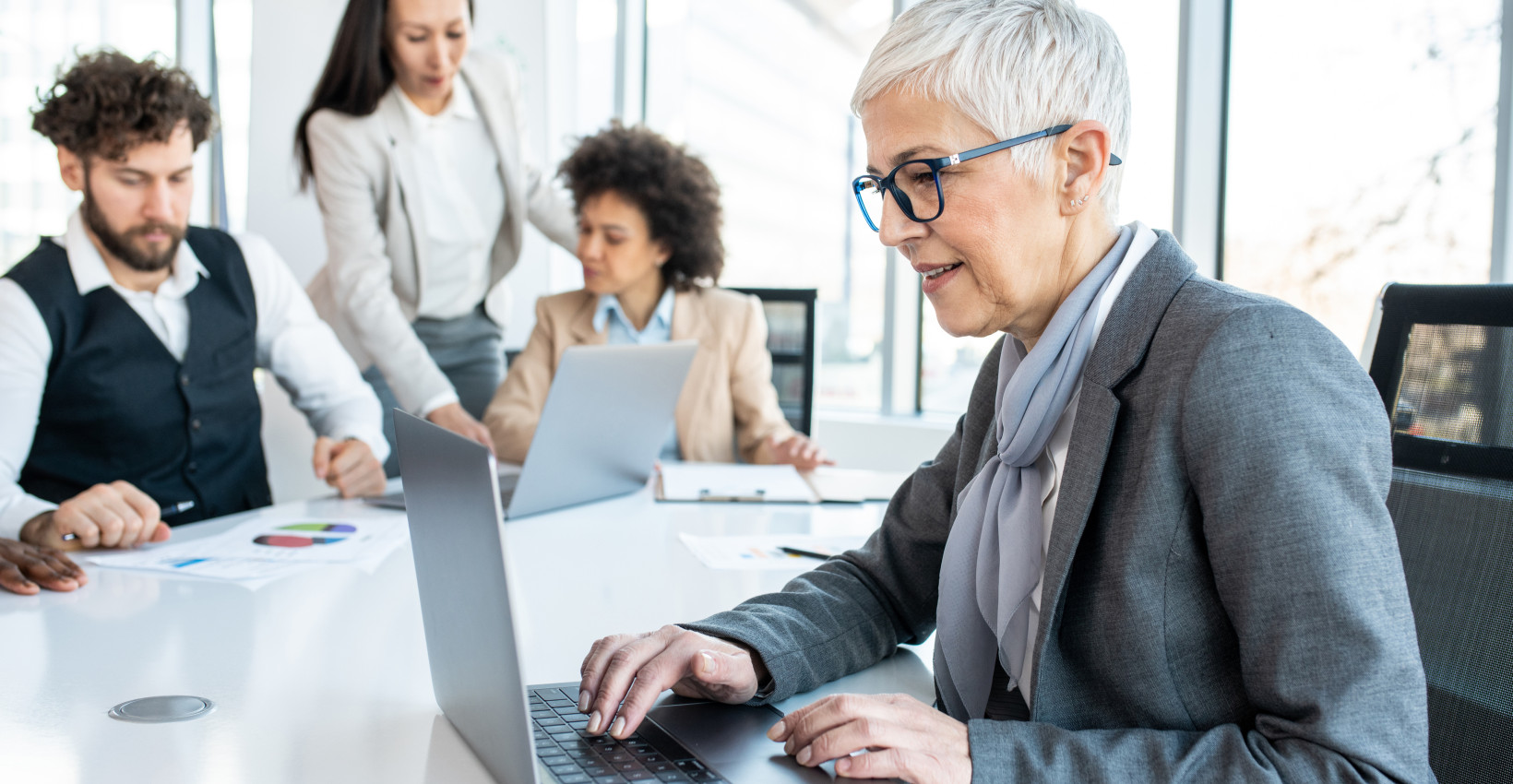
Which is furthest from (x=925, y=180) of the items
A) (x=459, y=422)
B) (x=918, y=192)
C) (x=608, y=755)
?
(x=459, y=422)

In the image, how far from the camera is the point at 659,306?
9.27 feet

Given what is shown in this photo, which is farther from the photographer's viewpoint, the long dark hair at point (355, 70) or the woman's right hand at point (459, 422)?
the long dark hair at point (355, 70)

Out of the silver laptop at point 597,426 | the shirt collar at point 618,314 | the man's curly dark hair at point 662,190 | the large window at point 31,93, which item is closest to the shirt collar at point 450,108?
the man's curly dark hair at point 662,190

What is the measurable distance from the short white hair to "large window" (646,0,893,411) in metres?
3.48

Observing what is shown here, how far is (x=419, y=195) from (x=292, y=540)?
1621 millimetres

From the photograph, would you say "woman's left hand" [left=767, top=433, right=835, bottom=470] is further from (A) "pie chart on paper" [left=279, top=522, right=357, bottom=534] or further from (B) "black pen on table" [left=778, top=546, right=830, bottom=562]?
(A) "pie chart on paper" [left=279, top=522, right=357, bottom=534]

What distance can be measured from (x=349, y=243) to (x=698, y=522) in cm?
161

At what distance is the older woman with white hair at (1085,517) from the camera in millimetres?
703

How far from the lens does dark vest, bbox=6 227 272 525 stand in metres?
2.03

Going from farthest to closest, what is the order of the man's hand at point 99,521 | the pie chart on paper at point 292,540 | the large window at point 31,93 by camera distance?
the large window at point 31,93 < the pie chart on paper at point 292,540 < the man's hand at point 99,521

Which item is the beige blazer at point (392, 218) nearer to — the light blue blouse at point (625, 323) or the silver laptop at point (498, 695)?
the light blue blouse at point (625, 323)

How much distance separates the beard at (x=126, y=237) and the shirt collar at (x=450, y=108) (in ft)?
3.18

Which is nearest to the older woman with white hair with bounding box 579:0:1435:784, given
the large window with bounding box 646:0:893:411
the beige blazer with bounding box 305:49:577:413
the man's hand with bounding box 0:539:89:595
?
the man's hand with bounding box 0:539:89:595

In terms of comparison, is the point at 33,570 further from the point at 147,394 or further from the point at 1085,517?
the point at 1085,517
